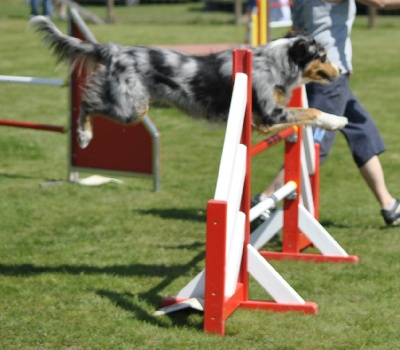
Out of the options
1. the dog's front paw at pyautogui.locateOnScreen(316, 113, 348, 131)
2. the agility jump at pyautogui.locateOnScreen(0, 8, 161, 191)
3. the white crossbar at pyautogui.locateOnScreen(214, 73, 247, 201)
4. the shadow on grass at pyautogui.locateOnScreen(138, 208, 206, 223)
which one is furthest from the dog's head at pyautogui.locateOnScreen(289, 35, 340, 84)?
the agility jump at pyautogui.locateOnScreen(0, 8, 161, 191)

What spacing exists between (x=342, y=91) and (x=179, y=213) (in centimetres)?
173

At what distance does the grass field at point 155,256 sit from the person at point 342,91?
1.21ft

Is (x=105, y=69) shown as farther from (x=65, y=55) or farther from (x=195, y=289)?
(x=195, y=289)

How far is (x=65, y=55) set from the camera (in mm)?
5941

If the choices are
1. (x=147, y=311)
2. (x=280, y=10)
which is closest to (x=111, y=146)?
(x=147, y=311)

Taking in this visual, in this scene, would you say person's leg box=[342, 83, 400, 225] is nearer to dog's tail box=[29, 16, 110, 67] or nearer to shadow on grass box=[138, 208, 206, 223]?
shadow on grass box=[138, 208, 206, 223]

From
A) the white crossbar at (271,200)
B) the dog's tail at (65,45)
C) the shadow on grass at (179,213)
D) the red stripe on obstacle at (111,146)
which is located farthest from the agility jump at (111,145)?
the white crossbar at (271,200)

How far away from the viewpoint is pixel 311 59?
5.48 metres

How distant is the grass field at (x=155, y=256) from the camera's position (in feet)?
15.3

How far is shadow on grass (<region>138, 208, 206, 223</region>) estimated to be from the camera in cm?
726

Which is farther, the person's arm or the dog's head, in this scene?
the person's arm

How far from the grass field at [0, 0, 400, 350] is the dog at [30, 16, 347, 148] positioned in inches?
11.0

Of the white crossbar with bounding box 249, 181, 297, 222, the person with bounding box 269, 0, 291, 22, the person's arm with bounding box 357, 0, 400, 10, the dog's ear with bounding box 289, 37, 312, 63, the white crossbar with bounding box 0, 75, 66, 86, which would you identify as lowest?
the person with bounding box 269, 0, 291, 22

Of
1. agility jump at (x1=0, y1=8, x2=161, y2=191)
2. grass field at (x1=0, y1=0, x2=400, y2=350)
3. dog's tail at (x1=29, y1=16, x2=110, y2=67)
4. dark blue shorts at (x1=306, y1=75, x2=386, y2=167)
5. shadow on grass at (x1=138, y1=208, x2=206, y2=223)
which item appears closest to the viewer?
grass field at (x1=0, y1=0, x2=400, y2=350)
